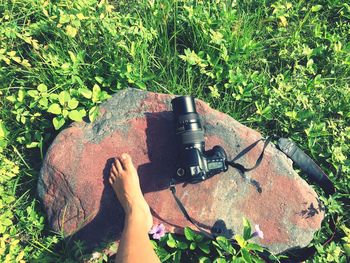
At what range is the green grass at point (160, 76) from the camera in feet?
9.91

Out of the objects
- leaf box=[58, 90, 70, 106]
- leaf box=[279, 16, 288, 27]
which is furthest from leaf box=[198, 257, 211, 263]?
leaf box=[279, 16, 288, 27]

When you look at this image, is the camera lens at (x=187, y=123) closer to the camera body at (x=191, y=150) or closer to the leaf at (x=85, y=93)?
the camera body at (x=191, y=150)

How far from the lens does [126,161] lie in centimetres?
295

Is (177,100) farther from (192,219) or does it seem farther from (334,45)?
(334,45)

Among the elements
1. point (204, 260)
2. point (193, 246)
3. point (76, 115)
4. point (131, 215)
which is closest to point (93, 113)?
point (76, 115)

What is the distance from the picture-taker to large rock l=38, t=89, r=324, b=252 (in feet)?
9.58

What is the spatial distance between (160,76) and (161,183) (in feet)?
3.20

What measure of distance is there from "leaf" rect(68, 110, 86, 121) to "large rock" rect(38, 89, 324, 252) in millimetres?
105

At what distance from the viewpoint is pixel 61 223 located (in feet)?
9.69

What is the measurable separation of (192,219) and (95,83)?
1.43 meters

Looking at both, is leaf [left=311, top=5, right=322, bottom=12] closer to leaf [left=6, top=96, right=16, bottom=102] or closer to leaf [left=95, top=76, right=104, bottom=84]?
leaf [left=95, top=76, right=104, bottom=84]

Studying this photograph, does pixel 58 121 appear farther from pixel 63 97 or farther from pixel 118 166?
pixel 118 166

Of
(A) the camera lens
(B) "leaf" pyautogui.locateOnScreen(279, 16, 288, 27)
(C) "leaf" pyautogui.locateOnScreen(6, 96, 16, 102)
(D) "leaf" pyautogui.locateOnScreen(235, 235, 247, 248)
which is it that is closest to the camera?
(D) "leaf" pyautogui.locateOnScreen(235, 235, 247, 248)

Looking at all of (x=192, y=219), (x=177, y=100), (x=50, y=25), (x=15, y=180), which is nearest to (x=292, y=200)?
(x=192, y=219)
